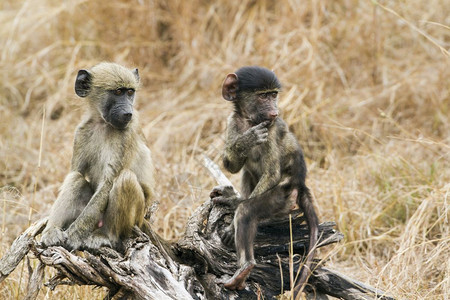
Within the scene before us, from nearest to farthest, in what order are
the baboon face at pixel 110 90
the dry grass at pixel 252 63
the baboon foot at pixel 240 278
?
the baboon foot at pixel 240 278 < the baboon face at pixel 110 90 < the dry grass at pixel 252 63

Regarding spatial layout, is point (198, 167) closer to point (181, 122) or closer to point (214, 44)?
point (181, 122)

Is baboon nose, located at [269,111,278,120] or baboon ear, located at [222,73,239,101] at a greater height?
baboon ear, located at [222,73,239,101]

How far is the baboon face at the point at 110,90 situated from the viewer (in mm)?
4477

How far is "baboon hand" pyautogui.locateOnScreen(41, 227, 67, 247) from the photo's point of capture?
14.0ft

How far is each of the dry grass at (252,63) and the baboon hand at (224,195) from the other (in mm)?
1039

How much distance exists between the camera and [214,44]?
29.7 feet

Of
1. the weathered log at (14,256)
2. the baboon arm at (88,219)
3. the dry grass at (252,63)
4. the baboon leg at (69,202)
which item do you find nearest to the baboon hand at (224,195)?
the baboon arm at (88,219)

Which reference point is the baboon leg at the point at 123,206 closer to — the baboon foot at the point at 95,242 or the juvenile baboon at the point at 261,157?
the baboon foot at the point at 95,242

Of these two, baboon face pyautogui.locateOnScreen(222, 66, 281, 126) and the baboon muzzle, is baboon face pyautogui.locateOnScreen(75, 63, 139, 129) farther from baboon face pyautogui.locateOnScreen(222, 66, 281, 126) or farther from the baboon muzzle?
baboon face pyautogui.locateOnScreen(222, 66, 281, 126)

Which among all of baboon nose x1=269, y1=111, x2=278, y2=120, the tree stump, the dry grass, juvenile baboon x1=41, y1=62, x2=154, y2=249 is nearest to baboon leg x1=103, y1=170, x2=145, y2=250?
juvenile baboon x1=41, y1=62, x2=154, y2=249

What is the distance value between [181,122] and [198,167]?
1.26 meters

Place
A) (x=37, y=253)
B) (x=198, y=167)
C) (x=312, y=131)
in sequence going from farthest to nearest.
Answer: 1. (x=312, y=131)
2. (x=198, y=167)
3. (x=37, y=253)

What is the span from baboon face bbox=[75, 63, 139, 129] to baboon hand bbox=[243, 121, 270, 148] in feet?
2.69

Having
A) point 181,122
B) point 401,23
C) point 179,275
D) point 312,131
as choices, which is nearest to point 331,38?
point 401,23
